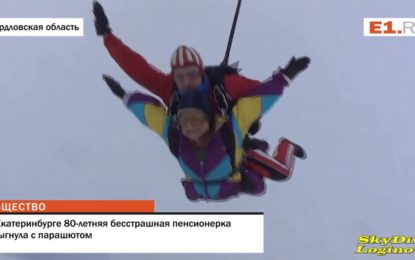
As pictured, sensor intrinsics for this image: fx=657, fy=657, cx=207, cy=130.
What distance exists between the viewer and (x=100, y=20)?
180 cm

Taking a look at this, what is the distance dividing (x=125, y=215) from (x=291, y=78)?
591mm

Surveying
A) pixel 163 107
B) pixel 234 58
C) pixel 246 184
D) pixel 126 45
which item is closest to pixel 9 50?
pixel 126 45

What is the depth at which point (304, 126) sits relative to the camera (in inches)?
70.7

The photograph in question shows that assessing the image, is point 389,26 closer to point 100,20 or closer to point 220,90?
point 220,90

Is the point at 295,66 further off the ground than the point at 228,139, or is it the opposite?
the point at 295,66

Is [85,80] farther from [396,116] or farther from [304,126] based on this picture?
[396,116]

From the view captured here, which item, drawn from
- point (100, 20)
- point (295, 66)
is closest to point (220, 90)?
point (295, 66)

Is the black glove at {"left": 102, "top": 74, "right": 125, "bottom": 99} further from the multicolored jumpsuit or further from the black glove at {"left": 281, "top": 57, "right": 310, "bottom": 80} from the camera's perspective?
the black glove at {"left": 281, "top": 57, "right": 310, "bottom": 80}

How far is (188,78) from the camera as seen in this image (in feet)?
5.75

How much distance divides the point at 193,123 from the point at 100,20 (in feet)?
1.26

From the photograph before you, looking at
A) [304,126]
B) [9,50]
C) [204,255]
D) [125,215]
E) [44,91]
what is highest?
[9,50]

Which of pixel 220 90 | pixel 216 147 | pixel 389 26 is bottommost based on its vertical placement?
pixel 216 147

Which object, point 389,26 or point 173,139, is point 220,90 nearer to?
point 173,139

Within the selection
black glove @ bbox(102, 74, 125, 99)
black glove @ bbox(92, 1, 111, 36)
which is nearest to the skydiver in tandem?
black glove @ bbox(102, 74, 125, 99)
